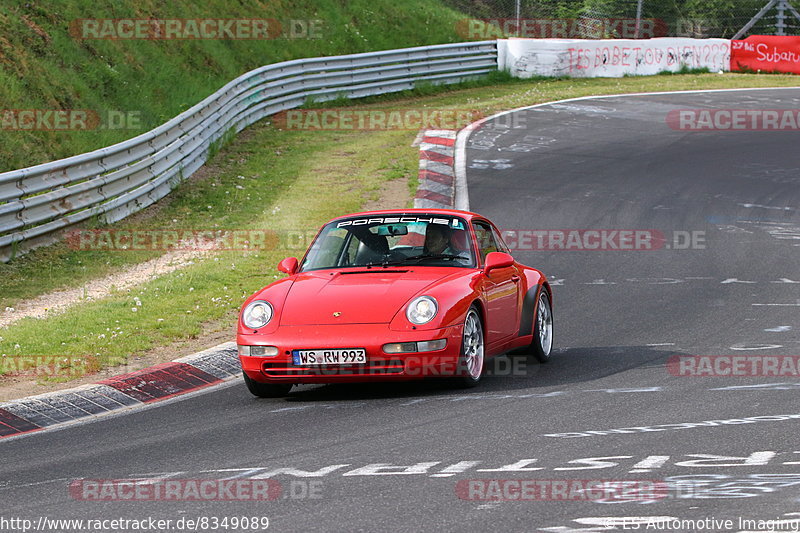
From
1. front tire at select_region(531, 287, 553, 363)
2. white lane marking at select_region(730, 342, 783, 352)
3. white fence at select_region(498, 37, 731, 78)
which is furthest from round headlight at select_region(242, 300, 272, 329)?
white fence at select_region(498, 37, 731, 78)

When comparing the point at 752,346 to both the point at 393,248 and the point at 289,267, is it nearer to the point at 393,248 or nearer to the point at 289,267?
the point at 393,248

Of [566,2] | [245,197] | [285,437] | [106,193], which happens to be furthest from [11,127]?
[566,2]

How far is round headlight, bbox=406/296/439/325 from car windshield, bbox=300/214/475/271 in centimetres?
95

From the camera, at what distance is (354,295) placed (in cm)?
845

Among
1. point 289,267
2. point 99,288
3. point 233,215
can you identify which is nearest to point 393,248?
point 289,267

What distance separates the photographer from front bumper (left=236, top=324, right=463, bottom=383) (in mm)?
8047

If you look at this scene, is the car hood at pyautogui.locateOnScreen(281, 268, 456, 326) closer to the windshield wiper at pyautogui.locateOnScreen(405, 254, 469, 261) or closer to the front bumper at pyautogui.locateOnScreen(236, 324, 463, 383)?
the front bumper at pyautogui.locateOnScreen(236, 324, 463, 383)

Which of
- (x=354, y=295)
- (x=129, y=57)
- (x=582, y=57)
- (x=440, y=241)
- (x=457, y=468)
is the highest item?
(x=582, y=57)

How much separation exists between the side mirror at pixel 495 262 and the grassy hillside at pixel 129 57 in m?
9.61

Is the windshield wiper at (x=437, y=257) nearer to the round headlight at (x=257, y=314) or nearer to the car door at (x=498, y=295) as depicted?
the car door at (x=498, y=295)

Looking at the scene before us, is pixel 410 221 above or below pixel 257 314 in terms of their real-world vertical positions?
above

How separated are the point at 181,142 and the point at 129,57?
209 inches

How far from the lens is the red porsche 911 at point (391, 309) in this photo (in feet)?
26.5

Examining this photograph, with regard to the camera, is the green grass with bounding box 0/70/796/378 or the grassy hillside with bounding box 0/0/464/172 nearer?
the green grass with bounding box 0/70/796/378
